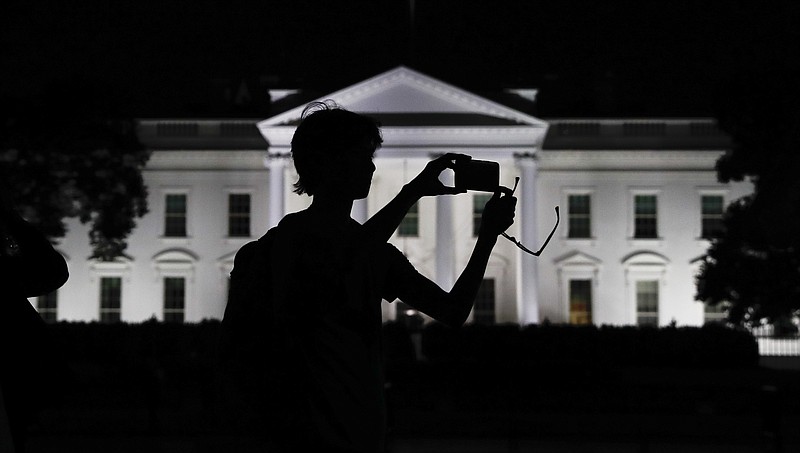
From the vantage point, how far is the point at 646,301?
1719 inches

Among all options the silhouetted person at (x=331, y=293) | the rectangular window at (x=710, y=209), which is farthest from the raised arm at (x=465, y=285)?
the rectangular window at (x=710, y=209)

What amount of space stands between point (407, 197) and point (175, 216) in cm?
4250

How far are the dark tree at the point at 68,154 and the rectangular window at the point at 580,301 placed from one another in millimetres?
17703

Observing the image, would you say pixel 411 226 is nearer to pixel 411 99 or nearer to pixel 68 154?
pixel 411 99

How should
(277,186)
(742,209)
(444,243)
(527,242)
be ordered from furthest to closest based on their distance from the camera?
(527,242), (277,186), (444,243), (742,209)

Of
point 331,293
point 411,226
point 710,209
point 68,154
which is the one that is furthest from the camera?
point 710,209

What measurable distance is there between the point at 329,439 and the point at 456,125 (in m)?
36.2

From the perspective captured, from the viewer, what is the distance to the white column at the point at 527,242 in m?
38.2

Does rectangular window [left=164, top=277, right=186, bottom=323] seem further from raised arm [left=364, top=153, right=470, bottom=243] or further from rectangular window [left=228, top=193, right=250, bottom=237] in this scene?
raised arm [left=364, top=153, right=470, bottom=243]

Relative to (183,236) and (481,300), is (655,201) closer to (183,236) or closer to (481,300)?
(481,300)

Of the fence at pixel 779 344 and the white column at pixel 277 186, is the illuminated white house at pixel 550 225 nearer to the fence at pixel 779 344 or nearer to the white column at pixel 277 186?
the white column at pixel 277 186

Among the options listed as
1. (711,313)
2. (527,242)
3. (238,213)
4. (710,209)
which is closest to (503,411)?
(527,242)

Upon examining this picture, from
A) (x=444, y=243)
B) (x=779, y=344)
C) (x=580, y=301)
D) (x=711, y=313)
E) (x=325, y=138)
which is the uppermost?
(x=444, y=243)

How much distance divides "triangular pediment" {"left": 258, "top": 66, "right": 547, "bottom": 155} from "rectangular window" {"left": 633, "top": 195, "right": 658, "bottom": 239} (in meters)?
7.09
